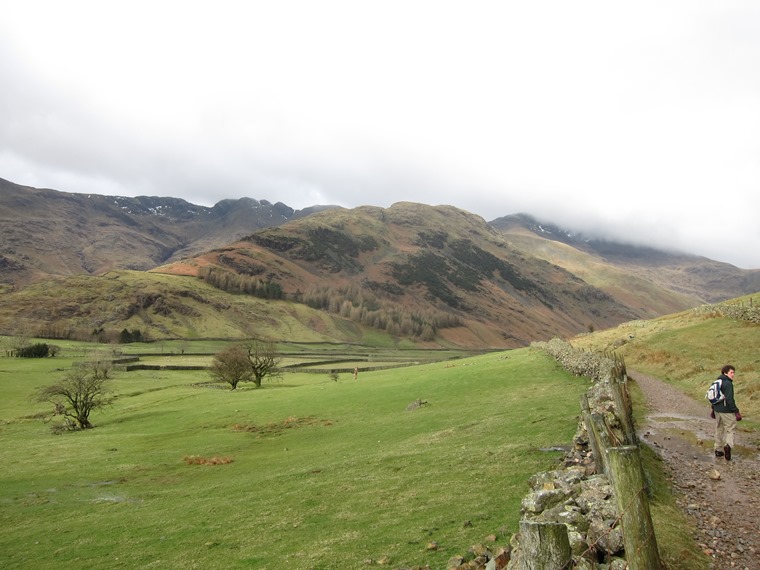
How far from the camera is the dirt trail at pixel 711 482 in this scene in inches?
422

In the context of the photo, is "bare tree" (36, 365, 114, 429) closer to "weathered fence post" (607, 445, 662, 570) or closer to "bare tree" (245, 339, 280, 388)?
"bare tree" (245, 339, 280, 388)

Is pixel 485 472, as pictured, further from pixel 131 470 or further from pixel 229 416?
pixel 229 416

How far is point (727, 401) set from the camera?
56.6ft

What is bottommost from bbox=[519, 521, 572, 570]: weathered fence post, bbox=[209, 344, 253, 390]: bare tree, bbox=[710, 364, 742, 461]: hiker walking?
bbox=[209, 344, 253, 390]: bare tree

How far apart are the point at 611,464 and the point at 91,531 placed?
23.3 m

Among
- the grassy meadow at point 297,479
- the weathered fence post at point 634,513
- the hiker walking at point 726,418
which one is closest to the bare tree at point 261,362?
the grassy meadow at point 297,479

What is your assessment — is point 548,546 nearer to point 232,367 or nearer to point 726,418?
point 726,418

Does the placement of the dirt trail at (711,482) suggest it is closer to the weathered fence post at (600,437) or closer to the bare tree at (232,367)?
the weathered fence post at (600,437)

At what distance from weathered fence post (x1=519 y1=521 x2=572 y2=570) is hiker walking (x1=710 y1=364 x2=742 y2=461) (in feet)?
45.9

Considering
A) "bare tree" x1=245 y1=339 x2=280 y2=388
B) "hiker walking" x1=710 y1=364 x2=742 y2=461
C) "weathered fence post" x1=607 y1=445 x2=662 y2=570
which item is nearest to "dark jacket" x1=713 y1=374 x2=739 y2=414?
"hiker walking" x1=710 y1=364 x2=742 y2=461

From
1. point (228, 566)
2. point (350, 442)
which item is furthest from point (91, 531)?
point (350, 442)

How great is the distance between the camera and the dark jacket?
17078mm

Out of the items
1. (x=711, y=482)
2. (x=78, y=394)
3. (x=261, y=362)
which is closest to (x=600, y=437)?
(x=711, y=482)

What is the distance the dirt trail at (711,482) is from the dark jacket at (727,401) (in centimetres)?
178
